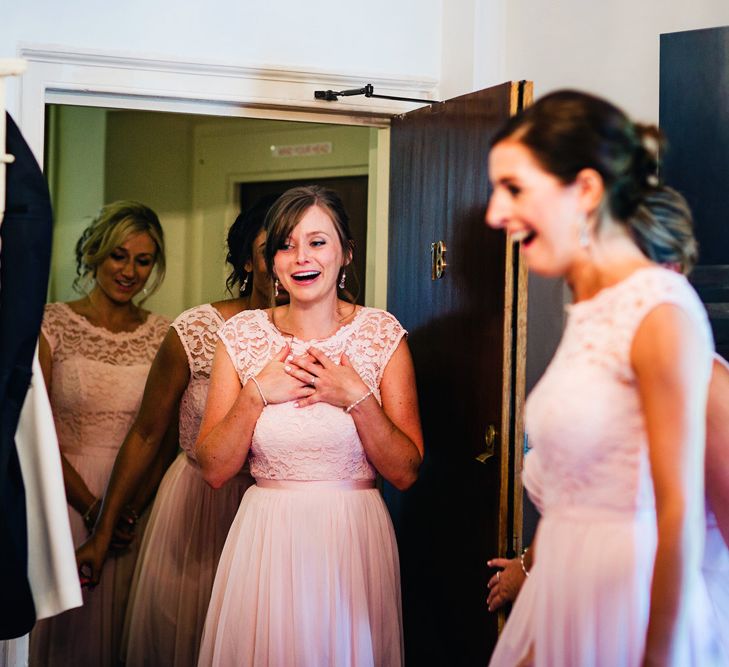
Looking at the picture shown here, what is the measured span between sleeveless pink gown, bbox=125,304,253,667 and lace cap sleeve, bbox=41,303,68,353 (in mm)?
617

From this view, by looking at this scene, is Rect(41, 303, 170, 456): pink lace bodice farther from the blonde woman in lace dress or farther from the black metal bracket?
the black metal bracket

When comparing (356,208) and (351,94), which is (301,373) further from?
(356,208)

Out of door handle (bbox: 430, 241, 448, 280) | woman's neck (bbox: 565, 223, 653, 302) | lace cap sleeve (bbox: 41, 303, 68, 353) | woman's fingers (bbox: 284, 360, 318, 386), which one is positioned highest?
door handle (bbox: 430, 241, 448, 280)

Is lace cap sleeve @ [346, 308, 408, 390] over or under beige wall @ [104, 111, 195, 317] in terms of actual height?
under

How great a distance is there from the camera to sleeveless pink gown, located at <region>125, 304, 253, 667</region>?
3008mm

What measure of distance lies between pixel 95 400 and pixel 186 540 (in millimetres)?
655

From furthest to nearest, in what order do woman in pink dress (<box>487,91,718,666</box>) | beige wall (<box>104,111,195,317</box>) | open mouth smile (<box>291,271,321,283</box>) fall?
beige wall (<box>104,111,195,317</box>) < open mouth smile (<box>291,271,321,283</box>) < woman in pink dress (<box>487,91,718,666</box>)

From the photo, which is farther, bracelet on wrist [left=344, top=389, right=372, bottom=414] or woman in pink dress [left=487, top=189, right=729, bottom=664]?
bracelet on wrist [left=344, top=389, right=372, bottom=414]

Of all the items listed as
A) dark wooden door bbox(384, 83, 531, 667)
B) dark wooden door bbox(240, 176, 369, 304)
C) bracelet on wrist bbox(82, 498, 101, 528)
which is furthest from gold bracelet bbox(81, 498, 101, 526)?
dark wooden door bbox(240, 176, 369, 304)

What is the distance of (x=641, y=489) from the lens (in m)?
1.43

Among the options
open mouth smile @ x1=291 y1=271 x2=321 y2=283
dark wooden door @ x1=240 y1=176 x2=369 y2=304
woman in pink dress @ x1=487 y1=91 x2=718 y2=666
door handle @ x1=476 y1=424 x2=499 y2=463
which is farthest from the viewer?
dark wooden door @ x1=240 y1=176 x2=369 y2=304

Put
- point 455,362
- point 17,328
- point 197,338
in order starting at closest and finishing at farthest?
point 17,328, point 455,362, point 197,338

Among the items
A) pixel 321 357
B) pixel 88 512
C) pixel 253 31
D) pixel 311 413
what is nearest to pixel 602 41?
pixel 253 31

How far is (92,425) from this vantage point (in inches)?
135
